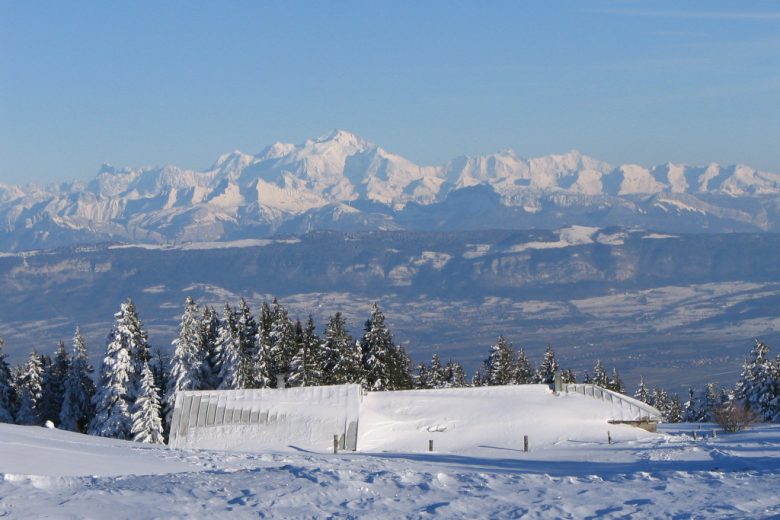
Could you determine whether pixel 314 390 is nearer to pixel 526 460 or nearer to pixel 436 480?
pixel 526 460

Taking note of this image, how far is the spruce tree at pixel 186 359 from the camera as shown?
54906 millimetres

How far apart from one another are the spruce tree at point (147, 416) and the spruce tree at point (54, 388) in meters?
11.2

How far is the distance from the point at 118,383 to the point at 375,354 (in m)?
15.5

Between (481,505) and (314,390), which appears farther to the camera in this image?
(314,390)

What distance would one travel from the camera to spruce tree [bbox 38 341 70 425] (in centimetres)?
6212

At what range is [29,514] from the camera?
674 inches

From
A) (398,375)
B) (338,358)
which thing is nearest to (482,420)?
(338,358)

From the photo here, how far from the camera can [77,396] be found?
6031cm

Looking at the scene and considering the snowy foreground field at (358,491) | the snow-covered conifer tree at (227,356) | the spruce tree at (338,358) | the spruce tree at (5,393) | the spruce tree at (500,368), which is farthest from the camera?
the spruce tree at (500,368)

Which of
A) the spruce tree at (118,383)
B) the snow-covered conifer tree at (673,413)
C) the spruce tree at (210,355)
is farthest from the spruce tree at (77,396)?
the snow-covered conifer tree at (673,413)

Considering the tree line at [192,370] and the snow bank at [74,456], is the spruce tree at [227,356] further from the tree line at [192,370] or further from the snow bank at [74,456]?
the snow bank at [74,456]

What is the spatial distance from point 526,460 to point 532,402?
45.3 feet

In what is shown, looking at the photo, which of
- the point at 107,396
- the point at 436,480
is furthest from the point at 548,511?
the point at 107,396

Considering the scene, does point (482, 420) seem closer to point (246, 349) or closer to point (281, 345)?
point (246, 349)
